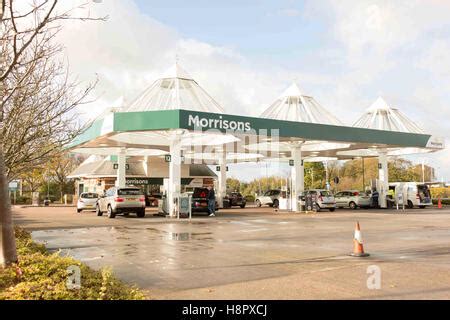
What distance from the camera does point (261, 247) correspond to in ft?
39.8

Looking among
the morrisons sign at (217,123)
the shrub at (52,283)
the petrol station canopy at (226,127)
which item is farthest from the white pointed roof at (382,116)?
the shrub at (52,283)

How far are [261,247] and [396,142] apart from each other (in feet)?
79.5

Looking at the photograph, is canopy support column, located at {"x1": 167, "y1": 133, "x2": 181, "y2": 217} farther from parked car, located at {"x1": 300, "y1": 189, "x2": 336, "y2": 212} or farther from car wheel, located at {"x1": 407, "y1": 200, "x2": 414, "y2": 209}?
car wheel, located at {"x1": 407, "y1": 200, "x2": 414, "y2": 209}

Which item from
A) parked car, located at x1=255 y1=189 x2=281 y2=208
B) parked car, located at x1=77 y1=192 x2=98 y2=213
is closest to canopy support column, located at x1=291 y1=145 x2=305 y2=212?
parked car, located at x1=255 y1=189 x2=281 y2=208

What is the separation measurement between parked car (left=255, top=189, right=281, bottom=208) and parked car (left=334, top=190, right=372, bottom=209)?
547 cm

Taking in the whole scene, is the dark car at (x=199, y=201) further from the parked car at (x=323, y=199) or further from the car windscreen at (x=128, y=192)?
the parked car at (x=323, y=199)

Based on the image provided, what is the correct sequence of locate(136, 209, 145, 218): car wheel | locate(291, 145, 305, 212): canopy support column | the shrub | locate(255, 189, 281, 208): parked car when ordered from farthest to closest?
locate(255, 189, 281, 208): parked car
locate(291, 145, 305, 212): canopy support column
locate(136, 209, 145, 218): car wheel
the shrub

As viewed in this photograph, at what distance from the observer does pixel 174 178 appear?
989 inches

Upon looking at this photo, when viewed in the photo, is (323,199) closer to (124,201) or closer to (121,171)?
(121,171)

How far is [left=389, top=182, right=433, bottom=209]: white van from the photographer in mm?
37281

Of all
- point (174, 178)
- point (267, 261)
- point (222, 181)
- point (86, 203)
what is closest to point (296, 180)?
point (222, 181)

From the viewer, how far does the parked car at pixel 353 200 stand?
3828cm

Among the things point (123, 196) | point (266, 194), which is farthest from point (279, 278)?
point (266, 194)
